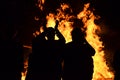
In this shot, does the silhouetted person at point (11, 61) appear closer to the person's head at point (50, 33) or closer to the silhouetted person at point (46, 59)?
the silhouetted person at point (46, 59)

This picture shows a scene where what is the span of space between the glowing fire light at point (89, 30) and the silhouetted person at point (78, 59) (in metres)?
4.02

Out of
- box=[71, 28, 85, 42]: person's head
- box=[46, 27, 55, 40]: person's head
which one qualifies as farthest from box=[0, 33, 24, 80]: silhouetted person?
box=[71, 28, 85, 42]: person's head

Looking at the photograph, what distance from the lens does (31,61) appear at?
848 cm

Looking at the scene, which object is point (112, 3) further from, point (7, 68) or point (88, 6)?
point (7, 68)

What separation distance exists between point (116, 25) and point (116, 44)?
3.04 feet

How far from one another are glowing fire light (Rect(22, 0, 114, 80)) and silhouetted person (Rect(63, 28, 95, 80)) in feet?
13.2

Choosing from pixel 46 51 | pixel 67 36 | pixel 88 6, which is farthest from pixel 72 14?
pixel 46 51

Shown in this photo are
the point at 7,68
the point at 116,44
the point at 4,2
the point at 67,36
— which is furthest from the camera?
the point at 116,44

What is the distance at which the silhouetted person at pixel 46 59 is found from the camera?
27.7 feet

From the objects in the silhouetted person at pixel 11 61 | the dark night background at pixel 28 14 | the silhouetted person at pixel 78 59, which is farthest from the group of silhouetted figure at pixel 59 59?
the dark night background at pixel 28 14

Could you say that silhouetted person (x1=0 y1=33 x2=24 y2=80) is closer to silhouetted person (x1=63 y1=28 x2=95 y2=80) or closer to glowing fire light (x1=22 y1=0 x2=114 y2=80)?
silhouetted person (x1=63 y1=28 x2=95 y2=80)

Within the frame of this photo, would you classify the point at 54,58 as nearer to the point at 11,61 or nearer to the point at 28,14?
the point at 11,61

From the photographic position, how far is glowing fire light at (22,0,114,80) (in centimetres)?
1258

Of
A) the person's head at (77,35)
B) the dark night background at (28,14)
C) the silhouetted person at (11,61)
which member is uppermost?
the dark night background at (28,14)
